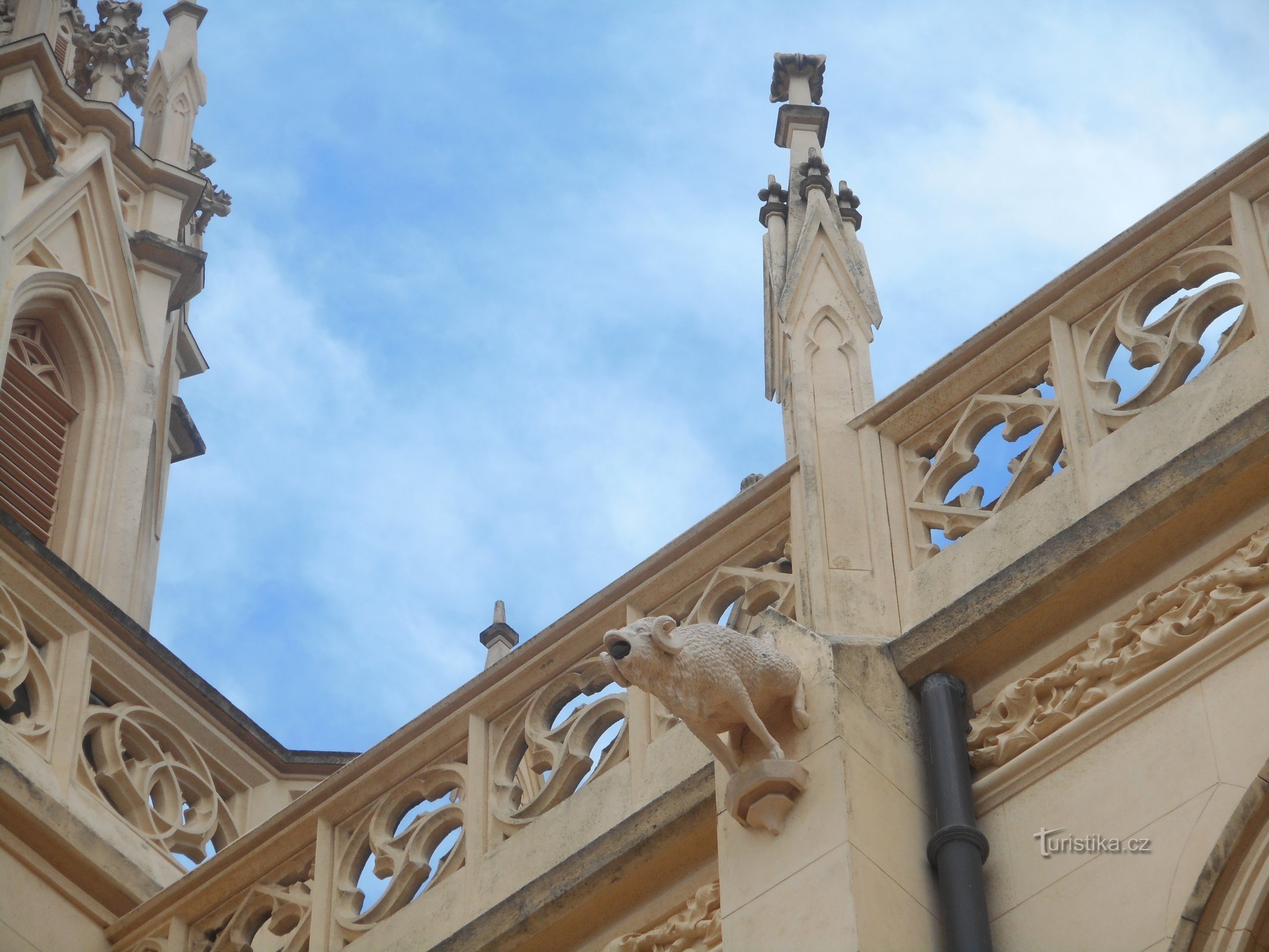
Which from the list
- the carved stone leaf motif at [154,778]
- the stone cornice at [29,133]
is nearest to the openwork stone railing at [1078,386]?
the carved stone leaf motif at [154,778]

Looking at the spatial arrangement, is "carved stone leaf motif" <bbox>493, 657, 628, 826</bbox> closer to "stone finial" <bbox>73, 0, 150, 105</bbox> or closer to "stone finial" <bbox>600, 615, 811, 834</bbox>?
"stone finial" <bbox>600, 615, 811, 834</bbox>

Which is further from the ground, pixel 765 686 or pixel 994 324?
pixel 994 324

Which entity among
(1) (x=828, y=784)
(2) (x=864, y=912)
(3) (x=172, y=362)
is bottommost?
(2) (x=864, y=912)

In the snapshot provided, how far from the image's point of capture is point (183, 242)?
61.3ft

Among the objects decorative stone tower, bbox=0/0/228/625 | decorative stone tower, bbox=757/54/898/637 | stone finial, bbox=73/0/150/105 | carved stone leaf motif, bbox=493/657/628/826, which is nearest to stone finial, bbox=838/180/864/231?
decorative stone tower, bbox=757/54/898/637

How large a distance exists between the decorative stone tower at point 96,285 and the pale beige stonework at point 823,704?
3.76 meters

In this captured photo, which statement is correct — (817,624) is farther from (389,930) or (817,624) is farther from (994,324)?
(389,930)

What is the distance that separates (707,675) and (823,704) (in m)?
0.43

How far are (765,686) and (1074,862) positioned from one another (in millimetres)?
1147

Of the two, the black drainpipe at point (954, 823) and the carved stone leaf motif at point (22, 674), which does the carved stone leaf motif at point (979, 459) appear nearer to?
the black drainpipe at point (954, 823)

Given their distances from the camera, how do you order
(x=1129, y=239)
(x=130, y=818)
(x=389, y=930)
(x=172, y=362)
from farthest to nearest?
1. (x=172, y=362)
2. (x=130, y=818)
3. (x=389, y=930)
4. (x=1129, y=239)

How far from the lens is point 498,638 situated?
611 inches

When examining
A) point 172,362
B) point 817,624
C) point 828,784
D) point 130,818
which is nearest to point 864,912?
point 828,784

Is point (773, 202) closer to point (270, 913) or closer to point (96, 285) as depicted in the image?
point (270, 913)
